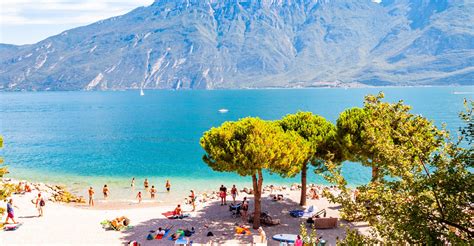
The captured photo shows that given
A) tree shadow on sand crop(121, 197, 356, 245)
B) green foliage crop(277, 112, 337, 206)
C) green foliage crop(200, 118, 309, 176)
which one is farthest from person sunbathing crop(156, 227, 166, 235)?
green foliage crop(277, 112, 337, 206)

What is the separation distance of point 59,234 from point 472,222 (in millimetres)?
23699

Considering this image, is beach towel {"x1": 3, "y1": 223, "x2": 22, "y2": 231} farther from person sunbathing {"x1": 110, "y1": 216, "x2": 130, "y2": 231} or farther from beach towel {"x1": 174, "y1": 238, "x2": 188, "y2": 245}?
beach towel {"x1": 174, "y1": 238, "x2": 188, "y2": 245}

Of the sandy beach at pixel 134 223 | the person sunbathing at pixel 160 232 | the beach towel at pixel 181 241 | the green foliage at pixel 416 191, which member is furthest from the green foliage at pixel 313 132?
the green foliage at pixel 416 191

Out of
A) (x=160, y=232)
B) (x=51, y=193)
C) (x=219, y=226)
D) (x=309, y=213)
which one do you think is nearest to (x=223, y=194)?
(x=219, y=226)

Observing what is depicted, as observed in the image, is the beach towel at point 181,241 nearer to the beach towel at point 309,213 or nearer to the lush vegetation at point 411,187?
the beach towel at point 309,213

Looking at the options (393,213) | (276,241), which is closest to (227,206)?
(276,241)

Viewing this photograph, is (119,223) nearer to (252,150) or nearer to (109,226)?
(109,226)

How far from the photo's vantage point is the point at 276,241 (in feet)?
76.8

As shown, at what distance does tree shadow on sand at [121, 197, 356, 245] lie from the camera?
23.9 m

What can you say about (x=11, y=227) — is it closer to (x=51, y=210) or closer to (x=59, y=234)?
(x=59, y=234)

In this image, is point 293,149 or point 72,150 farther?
point 72,150

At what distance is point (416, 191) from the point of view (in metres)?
8.64

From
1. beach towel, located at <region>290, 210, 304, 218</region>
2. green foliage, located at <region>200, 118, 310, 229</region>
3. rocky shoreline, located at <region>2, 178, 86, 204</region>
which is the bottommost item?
rocky shoreline, located at <region>2, 178, 86, 204</region>

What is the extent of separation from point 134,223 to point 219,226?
20.3 feet
